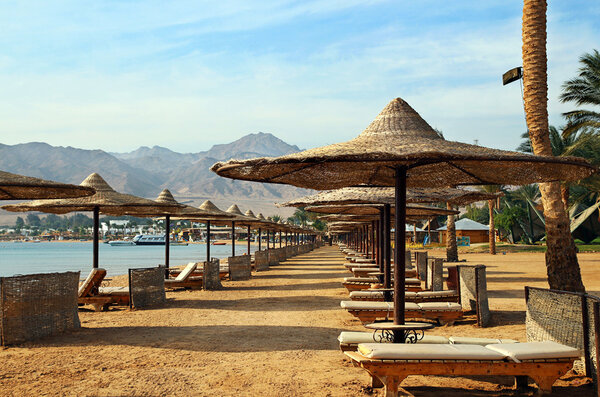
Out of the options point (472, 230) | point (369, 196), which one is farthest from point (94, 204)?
point (472, 230)

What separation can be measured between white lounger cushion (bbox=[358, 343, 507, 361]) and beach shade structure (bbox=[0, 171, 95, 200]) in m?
5.07

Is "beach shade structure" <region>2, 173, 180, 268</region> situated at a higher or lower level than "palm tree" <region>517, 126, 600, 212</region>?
lower

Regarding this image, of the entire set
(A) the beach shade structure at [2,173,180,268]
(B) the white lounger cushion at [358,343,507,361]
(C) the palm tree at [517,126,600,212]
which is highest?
(C) the palm tree at [517,126,600,212]

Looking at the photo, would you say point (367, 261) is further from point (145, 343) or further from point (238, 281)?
point (145, 343)

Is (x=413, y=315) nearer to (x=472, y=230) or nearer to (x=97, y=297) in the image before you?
(x=97, y=297)

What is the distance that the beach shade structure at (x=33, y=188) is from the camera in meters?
7.26

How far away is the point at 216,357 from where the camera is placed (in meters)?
6.52

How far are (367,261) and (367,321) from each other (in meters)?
10.6

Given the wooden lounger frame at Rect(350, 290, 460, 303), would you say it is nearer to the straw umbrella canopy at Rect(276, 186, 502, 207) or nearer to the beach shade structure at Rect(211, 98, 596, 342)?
the straw umbrella canopy at Rect(276, 186, 502, 207)

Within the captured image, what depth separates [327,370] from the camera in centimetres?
586

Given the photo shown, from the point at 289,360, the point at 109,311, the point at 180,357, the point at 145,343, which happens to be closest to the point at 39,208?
the point at 109,311

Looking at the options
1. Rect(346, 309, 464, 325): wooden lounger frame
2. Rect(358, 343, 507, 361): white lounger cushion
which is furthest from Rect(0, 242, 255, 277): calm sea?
Rect(358, 343, 507, 361): white lounger cushion

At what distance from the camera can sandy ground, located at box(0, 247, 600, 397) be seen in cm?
521

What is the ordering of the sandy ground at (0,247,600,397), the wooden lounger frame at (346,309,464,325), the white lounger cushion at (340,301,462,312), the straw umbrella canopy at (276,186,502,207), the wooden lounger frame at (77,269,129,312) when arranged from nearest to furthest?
the sandy ground at (0,247,600,397)
the white lounger cushion at (340,301,462,312)
the wooden lounger frame at (346,309,464,325)
the straw umbrella canopy at (276,186,502,207)
the wooden lounger frame at (77,269,129,312)
